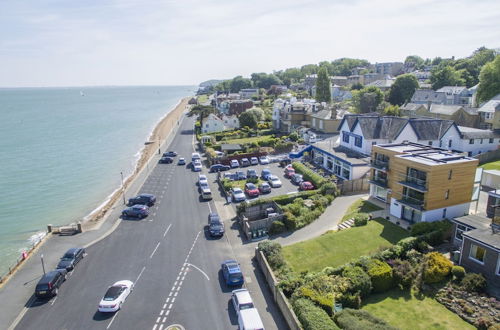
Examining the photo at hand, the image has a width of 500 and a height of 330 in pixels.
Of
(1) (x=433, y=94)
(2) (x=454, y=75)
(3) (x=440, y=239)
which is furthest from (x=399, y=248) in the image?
(2) (x=454, y=75)

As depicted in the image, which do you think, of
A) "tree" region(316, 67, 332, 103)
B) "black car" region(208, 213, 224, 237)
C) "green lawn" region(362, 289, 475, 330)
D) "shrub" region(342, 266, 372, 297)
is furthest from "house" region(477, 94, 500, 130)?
"black car" region(208, 213, 224, 237)

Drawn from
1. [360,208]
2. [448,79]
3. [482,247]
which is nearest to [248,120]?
[360,208]

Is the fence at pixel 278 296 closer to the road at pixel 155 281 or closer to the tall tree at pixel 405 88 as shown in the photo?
the road at pixel 155 281

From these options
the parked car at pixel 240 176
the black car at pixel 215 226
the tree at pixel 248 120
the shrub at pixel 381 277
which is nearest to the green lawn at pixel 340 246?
the shrub at pixel 381 277

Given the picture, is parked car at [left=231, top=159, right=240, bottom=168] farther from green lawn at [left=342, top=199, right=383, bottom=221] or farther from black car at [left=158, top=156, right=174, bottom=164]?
green lawn at [left=342, top=199, right=383, bottom=221]

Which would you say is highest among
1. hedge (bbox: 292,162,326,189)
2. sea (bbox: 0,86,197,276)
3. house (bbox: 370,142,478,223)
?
house (bbox: 370,142,478,223)
